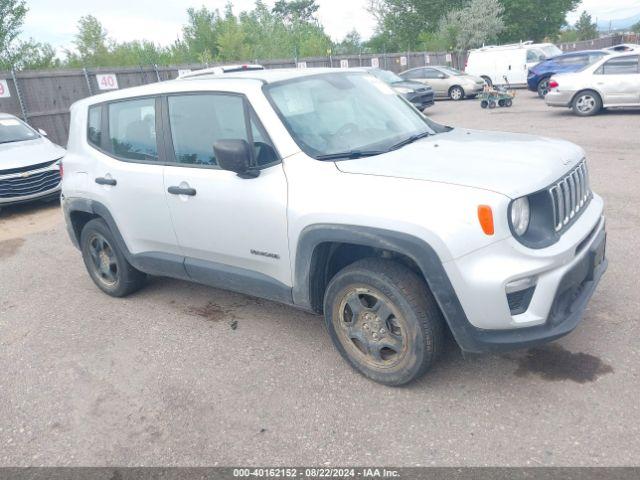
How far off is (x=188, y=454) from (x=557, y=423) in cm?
194

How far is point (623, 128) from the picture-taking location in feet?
37.6

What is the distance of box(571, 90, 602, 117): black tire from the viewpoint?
13.3 meters

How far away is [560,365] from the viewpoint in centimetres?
329

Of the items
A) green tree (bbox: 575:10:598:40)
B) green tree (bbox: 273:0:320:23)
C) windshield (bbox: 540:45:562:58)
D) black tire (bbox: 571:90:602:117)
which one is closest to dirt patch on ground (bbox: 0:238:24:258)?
black tire (bbox: 571:90:602:117)

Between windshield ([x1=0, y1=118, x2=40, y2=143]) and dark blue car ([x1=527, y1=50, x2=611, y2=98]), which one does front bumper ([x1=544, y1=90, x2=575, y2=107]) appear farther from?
windshield ([x1=0, y1=118, x2=40, y2=143])

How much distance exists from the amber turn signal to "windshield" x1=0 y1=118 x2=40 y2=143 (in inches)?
369

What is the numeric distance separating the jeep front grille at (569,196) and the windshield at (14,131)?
9434mm

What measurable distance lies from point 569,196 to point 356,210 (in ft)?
4.19

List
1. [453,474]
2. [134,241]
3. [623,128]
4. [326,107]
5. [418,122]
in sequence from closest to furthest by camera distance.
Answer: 1. [453,474]
2. [326,107]
3. [418,122]
4. [134,241]
5. [623,128]

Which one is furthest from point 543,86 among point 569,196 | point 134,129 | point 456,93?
point 134,129

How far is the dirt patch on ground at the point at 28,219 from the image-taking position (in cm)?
789

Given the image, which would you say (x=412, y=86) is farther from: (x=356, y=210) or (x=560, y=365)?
(x=356, y=210)

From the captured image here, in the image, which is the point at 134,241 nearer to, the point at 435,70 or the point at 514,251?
the point at 514,251

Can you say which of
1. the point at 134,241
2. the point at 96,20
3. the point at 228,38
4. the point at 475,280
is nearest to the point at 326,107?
the point at 475,280
